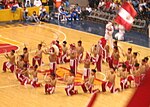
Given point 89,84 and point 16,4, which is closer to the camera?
point 89,84

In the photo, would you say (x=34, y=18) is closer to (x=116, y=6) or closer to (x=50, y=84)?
(x=116, y=6)

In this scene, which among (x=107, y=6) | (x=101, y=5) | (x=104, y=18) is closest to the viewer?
(x=104, y=18)

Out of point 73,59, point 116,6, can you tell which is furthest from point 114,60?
point 116,6

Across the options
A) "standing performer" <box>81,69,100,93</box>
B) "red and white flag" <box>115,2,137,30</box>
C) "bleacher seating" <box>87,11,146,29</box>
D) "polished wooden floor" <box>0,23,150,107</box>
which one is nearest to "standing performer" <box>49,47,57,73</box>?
"polished wooden floor" <box>0,23,150,107</box>

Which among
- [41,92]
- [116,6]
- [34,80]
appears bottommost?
[41,92]

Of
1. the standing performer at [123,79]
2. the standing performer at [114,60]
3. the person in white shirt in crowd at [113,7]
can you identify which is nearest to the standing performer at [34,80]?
the standing performer at [123,79]

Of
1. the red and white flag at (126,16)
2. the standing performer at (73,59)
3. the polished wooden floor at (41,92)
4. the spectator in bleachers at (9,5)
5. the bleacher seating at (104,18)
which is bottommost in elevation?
the polished wooden floor at (41,92)

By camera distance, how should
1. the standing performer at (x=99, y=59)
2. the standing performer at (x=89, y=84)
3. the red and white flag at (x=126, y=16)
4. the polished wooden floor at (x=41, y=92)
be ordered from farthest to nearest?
the standing performer at (x=99, y=59), the red and white flag at (x=126, y=16), the standing performer at (x=89, y=84), the polished wooden floor at (x=41, y=92)

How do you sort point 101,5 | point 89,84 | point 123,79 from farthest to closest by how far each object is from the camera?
point 101,5 < point 123,79 < point 89,84

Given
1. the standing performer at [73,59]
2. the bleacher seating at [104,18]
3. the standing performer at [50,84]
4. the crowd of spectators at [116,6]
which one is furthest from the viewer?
the crowd of spectators at [116,6]

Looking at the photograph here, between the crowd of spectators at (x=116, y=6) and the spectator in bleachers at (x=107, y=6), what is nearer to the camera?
the crowd of spectators at (x=116, y=6)

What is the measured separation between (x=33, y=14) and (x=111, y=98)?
1431 centimetres

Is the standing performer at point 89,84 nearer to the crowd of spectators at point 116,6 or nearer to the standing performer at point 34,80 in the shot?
the standing performer at point 34,80

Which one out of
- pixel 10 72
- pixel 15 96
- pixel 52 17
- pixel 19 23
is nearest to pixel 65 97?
pixel 15 96
